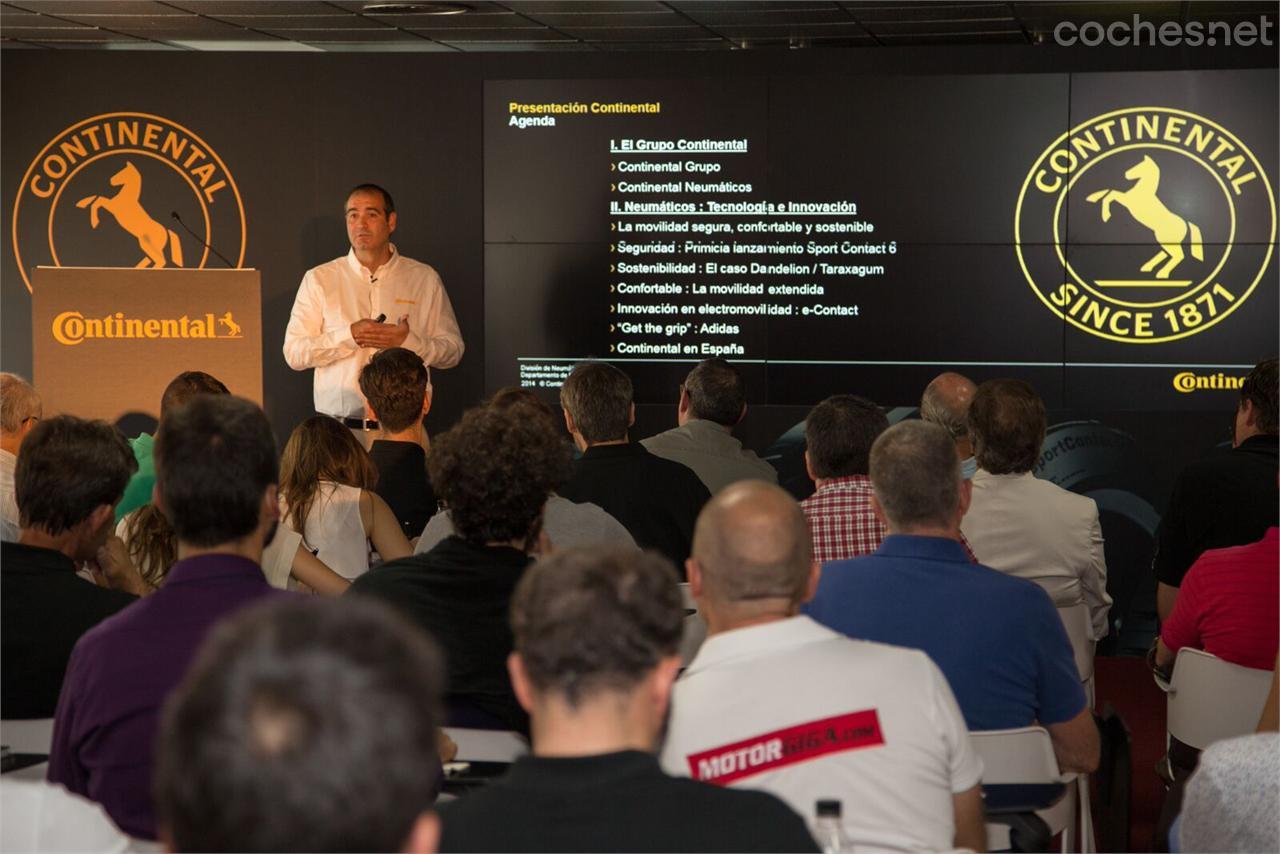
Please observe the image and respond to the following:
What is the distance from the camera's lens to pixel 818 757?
202 cm

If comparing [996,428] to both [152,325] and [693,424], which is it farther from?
[152,325]

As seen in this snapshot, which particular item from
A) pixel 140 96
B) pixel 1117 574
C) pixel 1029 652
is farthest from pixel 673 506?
pixel 140 96

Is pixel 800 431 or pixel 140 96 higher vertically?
pixel 140 96

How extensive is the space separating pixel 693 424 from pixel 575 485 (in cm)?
77

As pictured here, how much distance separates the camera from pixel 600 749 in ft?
4.93

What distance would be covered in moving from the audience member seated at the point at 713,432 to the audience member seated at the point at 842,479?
0.77 meters

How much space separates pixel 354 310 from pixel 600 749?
5.94 m

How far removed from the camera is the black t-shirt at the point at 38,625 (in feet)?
8.69

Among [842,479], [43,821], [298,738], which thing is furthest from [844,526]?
[298,738]

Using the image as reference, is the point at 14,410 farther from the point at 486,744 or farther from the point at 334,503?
the point at 486,744

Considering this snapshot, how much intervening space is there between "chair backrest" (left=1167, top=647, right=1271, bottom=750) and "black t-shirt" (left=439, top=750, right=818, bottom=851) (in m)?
2.13

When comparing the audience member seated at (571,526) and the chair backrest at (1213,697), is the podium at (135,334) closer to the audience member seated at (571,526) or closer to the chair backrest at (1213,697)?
the audience member seated at (571,526)

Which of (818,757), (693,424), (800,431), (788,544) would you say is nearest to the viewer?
(818,757)

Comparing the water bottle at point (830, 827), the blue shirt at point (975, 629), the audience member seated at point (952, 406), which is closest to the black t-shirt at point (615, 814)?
the water bottle at point (830, 827)
